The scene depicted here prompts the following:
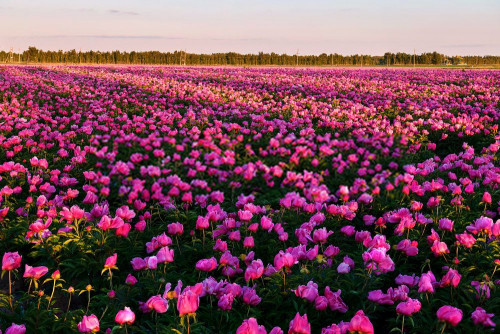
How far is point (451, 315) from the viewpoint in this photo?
2.33m

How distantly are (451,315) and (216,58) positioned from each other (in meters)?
91.9

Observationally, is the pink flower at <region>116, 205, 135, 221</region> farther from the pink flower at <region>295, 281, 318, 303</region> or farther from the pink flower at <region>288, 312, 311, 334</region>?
the pink flower at <region>288, 312, 311, 334</region>

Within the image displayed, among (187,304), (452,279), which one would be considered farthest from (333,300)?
(187,304)

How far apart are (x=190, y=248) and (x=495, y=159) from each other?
19.3 ft

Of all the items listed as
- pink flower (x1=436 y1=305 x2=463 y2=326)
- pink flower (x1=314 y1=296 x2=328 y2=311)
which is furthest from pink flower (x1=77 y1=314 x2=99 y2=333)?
pink flower (x1=436 y1=305 x2=463 y2=326)

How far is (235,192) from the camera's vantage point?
6.57 m

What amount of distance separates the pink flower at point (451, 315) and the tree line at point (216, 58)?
8473 cm

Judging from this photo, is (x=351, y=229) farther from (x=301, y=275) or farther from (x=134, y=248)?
(x=134, y=248)

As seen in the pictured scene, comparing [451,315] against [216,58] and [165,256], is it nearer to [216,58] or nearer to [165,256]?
[165,256]

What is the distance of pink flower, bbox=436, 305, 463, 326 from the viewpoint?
2.32 metres

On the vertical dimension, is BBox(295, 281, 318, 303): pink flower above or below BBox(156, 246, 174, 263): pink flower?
below

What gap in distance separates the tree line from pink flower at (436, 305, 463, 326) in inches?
3336

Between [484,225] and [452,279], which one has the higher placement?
[484,225]

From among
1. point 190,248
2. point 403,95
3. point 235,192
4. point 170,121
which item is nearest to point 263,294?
point 190,248
